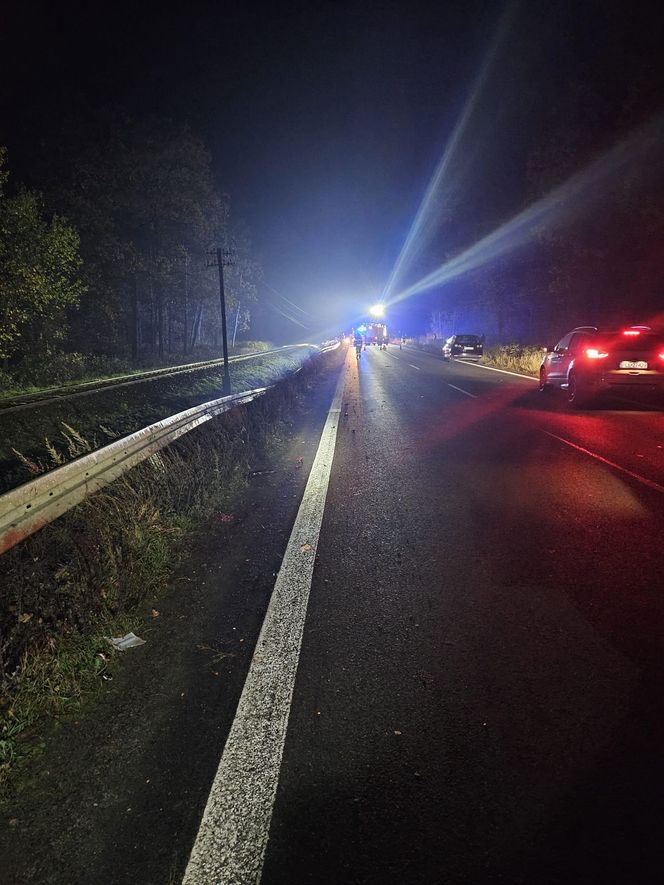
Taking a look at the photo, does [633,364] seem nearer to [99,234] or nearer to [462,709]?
[462,709]

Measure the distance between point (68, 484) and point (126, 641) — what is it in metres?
1.24

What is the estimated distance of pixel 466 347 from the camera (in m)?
35.2

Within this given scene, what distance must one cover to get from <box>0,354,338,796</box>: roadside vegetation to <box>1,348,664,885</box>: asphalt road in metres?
0.62

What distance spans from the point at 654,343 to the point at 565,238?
16883 mm

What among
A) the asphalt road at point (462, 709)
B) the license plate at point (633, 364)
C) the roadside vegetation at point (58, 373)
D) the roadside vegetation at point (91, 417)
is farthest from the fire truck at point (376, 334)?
the asphalt road at point (462, 709)

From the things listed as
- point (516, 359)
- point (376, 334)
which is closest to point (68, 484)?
point (516, 359)

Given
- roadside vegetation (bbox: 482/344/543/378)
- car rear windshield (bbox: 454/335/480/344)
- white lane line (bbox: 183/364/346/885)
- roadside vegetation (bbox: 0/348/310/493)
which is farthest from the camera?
car rear windshield (bbox: 454/335/480/344)

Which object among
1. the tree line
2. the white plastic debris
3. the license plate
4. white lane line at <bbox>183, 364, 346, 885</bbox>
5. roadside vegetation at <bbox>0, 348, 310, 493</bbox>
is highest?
the tree line

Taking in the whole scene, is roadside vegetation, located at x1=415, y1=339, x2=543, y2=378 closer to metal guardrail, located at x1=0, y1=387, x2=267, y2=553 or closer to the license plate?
the license plate

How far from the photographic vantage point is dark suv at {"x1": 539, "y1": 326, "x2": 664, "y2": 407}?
1098cm

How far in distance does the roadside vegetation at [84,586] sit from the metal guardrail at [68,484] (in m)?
0.17

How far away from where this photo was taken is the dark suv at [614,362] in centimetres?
1098

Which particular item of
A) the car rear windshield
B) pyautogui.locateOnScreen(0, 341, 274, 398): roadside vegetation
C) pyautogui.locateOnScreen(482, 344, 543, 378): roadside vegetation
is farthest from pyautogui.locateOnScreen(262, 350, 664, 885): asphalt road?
the car rear windshield

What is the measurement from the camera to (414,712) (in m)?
2.40
